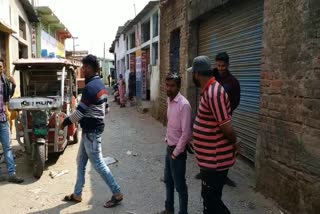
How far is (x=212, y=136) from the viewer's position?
2977mm

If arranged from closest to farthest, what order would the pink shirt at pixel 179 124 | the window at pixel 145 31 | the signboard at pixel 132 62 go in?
→ 1. the pink shirt at pixel 179 124
2. the window at pixel 145 31
3. the signboard at pixel 132 62

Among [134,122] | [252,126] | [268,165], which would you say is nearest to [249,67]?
[252,126]

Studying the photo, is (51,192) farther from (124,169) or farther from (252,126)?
(252,126)

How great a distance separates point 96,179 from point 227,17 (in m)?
3.94

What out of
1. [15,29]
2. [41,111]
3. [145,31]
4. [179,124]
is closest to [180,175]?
[179,124]

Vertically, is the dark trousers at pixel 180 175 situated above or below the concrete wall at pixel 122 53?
below

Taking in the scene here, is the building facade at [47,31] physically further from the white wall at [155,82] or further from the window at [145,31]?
A: the white wall at [155,82]

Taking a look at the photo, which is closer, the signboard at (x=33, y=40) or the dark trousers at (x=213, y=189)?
the dark trousers at (x=213, y=189)

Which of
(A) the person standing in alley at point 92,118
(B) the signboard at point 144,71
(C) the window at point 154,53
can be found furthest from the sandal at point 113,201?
(B) the signboard at point 144,71

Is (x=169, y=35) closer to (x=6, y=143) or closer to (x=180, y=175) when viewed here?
(x=6, y=143)

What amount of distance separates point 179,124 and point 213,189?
82 centimetres

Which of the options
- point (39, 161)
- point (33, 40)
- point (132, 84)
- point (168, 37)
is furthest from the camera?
point (132, 84)

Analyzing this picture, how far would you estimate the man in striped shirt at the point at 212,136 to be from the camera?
2.89 metres

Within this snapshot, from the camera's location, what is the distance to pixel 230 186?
5.03m
